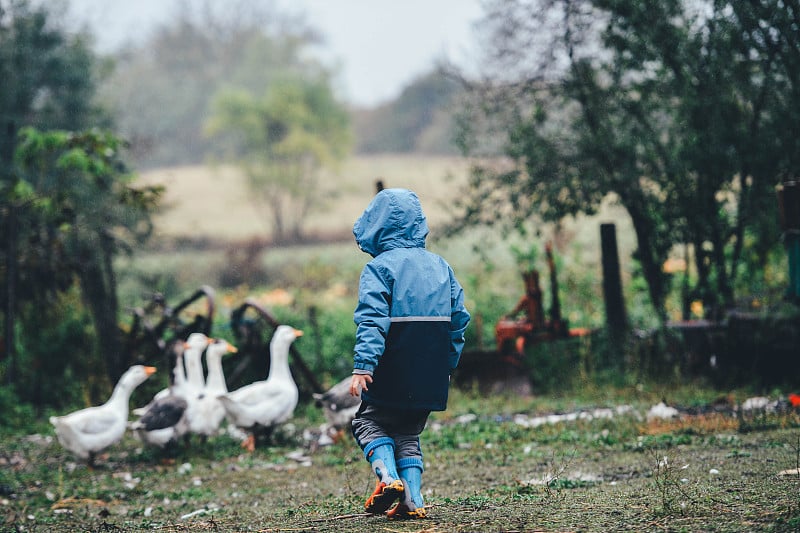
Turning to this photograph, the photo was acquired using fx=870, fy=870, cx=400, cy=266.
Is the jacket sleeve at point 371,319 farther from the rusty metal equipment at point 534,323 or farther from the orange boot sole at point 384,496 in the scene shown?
the rusty metal equipment at point 534,323

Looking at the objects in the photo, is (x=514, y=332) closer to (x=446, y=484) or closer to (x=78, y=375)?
(x=446, y=484)

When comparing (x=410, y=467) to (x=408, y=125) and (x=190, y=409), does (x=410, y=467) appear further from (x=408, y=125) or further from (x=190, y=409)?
(x=408, y=125)

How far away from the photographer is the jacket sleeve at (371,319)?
4.37m

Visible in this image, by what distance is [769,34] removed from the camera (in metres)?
9.07

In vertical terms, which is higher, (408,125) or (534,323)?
(408,125)

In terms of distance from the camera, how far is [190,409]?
8.29 m

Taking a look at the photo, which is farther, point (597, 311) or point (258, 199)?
point (258, 199)

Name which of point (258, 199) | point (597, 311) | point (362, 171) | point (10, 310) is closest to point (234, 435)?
point (10, 310)

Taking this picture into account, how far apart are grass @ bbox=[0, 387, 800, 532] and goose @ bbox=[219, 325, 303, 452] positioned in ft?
0.81

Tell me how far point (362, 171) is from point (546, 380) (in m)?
29.1

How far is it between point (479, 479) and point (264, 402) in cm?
263

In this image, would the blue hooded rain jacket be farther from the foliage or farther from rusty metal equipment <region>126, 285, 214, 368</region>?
the foliage

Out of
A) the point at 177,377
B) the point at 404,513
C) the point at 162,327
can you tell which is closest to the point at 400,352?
the point at 404,513

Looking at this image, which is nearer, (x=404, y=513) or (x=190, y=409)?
(x=404, y=513)
